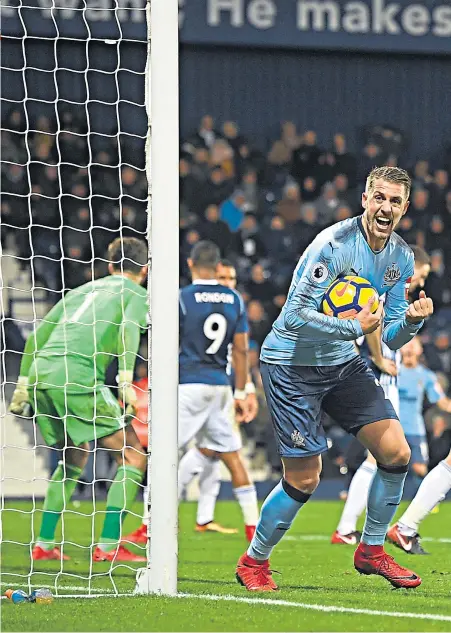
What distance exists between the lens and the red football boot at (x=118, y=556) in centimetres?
705

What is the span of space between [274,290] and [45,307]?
2914 millimetres

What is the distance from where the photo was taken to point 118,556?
7.41 meters

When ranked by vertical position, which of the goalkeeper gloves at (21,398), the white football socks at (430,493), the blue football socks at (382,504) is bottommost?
the white football socks at (430,493)

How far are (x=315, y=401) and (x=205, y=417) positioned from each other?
3.35 meters

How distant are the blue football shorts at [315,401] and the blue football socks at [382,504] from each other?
0.28 meters

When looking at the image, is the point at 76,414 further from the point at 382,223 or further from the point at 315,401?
the point at 382,223

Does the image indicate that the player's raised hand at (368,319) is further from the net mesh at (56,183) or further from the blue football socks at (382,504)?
the net mesh at (56,183)

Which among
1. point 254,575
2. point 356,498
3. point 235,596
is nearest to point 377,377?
point 356,498

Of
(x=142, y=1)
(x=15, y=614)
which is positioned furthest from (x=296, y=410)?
(x=142, y=1)

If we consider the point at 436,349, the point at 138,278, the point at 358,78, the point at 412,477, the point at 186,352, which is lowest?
the point at 412,477

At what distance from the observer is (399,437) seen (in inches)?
227

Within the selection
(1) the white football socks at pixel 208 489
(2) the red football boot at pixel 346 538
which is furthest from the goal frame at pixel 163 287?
(1) the white football socks at pixel 208 489

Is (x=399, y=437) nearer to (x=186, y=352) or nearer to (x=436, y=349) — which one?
(x=186, y=352)

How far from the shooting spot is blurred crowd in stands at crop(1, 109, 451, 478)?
1486cm
